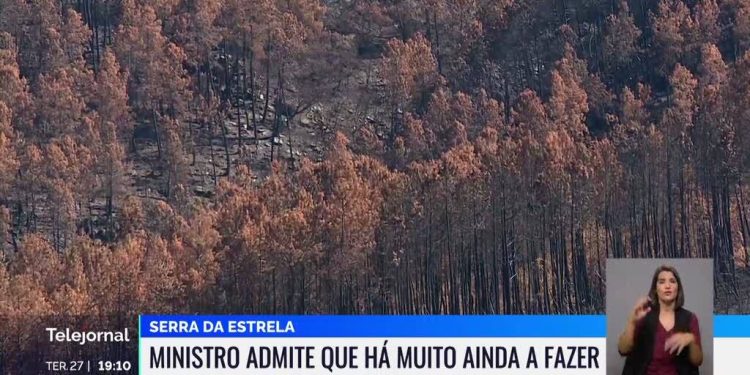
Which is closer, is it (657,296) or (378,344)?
(657,296)

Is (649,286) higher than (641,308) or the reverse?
higher

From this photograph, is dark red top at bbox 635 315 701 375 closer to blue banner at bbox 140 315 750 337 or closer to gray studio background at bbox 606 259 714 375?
gray studio background at bbox 606 259 714 375

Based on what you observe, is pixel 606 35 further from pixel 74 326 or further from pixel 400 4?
pixel 74 326

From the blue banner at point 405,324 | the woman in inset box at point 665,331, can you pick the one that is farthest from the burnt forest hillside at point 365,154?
the woman in inset box at point 665,331

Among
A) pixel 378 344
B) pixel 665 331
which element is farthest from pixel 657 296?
pixel 378 344

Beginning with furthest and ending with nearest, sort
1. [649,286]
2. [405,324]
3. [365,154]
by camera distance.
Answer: [365,154], [405,324], [649,286]

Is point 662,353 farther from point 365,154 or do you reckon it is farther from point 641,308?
point 365,154
